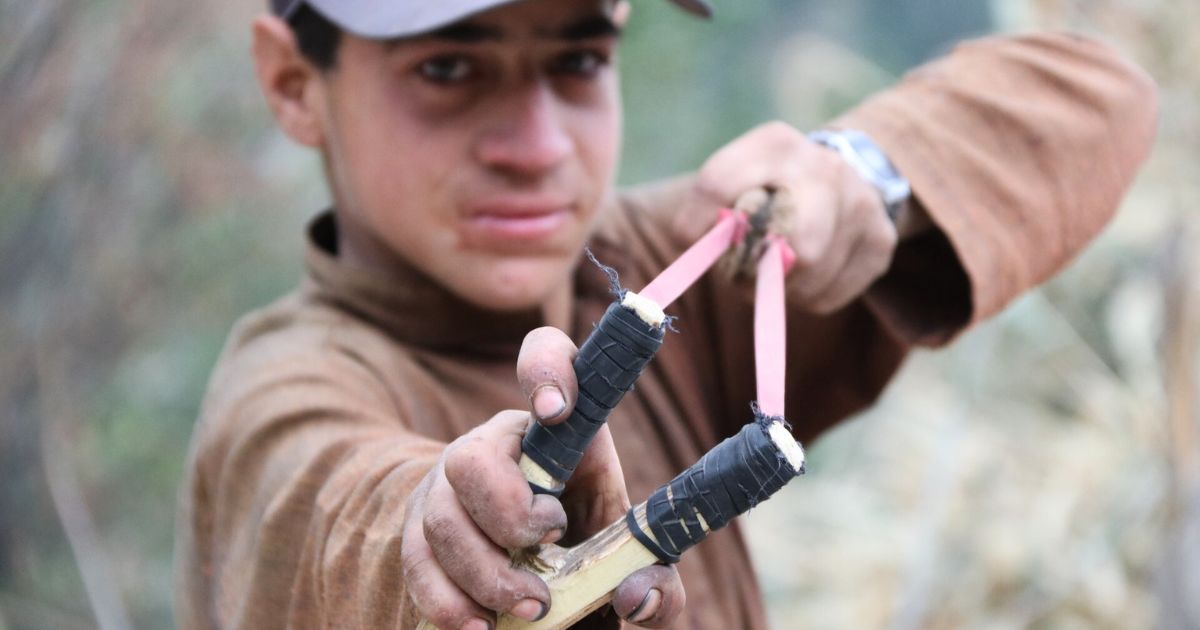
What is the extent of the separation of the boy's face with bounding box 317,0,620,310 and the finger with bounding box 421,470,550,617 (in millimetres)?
479

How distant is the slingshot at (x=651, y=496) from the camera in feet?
2.07

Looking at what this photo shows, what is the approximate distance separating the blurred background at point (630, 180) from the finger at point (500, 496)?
1571 millimetres

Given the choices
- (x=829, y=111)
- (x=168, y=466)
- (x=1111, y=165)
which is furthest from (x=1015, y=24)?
(x=168, y=466)

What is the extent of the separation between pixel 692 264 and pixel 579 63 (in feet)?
1.37

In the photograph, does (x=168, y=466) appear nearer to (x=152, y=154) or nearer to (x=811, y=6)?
(x=152, y=154)

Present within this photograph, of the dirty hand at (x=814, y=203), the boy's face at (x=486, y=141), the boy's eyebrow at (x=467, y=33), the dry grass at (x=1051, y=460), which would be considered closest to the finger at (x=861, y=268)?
the dirty hand at (x=814, y=203)

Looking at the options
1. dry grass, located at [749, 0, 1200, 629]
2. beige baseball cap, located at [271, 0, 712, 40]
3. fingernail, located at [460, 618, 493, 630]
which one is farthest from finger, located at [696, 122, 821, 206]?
dry grass, located at [749, 0, 1200, 629]

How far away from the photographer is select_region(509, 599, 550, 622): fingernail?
643mm

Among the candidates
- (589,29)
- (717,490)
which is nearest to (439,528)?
(717,490)

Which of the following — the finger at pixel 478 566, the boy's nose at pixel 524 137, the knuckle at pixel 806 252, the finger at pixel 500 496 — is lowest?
the knuckle at pixel 806 252

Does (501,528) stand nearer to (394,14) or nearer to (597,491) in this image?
(597,491)

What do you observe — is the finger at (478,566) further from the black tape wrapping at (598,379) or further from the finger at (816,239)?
the finger at (816,239)

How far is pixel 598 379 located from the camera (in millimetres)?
632

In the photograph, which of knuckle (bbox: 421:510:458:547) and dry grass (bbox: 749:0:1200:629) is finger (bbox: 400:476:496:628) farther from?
dry grass (bbox: 749:0:1200:629)
